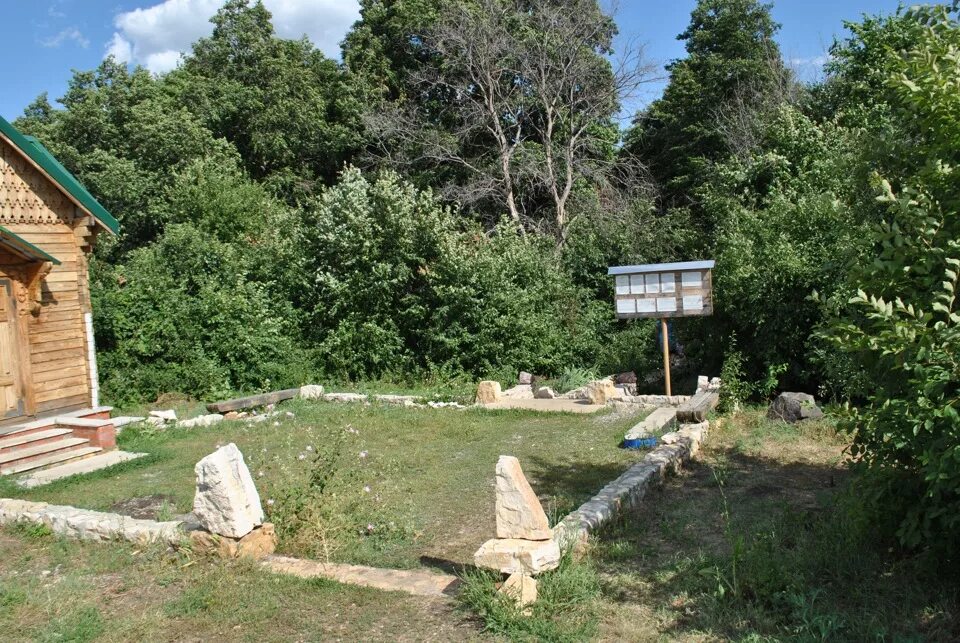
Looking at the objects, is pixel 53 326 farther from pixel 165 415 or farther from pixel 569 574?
pixel 569 574

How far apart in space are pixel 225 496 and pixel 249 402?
790 centimetres

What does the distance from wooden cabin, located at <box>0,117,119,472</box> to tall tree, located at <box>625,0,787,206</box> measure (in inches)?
729

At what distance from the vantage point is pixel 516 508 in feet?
15.3

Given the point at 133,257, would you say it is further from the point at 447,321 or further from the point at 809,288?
the point at 809,288

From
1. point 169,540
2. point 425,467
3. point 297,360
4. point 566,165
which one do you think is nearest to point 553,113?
point 566,165

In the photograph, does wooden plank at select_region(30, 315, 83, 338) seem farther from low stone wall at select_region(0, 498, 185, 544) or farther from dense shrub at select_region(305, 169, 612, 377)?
dense shrub at select_region(305, 169, 612, 377)

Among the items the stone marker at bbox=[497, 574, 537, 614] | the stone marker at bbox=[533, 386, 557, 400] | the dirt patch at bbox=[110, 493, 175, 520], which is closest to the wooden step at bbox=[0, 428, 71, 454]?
the dirt patch at bbox=[110, 493, 175, 520]

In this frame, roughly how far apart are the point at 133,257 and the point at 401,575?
49.1 feet

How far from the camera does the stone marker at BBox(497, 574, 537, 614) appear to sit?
4488mm

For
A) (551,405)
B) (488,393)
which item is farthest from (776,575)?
(488,393)

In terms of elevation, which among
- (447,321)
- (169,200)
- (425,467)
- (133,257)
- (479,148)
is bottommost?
(425,467)

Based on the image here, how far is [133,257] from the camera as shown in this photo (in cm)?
1752

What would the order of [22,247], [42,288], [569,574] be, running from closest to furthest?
1. [569,574]
2. [22,247]
3. [42,288]

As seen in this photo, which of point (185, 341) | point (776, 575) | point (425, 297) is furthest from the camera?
point (425, 297)
